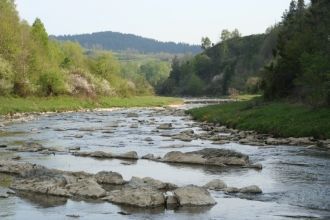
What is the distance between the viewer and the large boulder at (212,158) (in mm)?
31500

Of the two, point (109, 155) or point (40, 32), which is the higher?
point (40, 32)

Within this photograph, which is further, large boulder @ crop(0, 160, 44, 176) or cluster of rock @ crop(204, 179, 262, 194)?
large boulder @ crop(0, 160, 44, 176)

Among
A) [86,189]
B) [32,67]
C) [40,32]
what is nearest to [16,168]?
[86,189]

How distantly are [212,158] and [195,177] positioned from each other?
201 inches

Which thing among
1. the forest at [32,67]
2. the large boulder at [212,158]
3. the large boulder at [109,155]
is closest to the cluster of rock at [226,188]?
the large boulder at [212,158]

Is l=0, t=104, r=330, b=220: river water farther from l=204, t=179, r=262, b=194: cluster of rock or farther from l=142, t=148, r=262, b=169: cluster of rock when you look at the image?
l=142, t=148, r=262, b=169: cluster of rock

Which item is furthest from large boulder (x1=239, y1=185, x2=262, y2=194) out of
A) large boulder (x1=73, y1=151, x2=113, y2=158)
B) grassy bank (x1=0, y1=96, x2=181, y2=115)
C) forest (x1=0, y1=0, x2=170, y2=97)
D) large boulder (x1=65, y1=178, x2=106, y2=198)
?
forest (x1=0, y1=0, x2=170, y2=97)

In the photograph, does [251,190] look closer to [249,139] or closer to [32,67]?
[249,139]

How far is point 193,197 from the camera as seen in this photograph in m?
20.8

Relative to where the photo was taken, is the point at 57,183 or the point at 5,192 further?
the point at 57,183

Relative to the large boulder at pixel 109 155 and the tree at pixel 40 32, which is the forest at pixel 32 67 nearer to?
the tree at pixel 40 32

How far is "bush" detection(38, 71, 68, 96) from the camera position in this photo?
4161 inches

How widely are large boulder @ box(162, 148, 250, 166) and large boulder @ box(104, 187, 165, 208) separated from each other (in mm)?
10473

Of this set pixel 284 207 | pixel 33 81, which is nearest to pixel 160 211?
pixel 284 207
